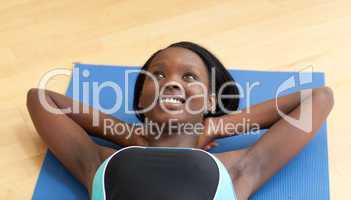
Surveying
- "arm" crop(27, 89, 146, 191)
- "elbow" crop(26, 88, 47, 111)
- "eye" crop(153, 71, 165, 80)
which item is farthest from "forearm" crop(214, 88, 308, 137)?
"elbow" crop(26, 88, 47, 111)

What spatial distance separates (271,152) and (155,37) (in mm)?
809

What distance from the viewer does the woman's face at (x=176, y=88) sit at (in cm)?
128

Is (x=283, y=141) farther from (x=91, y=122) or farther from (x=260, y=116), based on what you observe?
(x=91, y=122)

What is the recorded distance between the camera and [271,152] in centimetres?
132

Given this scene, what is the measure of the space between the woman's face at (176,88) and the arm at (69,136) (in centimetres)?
20

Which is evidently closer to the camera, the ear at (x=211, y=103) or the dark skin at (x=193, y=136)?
the dark skin at (x=193, y=136)

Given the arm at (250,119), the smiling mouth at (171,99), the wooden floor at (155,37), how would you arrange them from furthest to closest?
the wooden floor at (155,37)
the arm at (250,119)
the smiling mouth at (171,99)

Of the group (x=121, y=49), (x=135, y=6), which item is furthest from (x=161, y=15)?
(x=121, y=49)

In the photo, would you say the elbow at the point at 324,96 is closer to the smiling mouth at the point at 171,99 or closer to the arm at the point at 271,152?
the arm at the point at 271,152

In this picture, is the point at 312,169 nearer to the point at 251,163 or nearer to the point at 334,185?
the point at 334,185

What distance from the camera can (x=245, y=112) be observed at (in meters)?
1.42

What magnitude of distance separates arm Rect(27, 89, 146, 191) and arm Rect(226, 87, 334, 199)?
398 millimetres

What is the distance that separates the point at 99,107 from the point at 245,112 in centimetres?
53

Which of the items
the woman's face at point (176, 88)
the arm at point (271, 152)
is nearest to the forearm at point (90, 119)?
the woman's face at point (176, 88)
